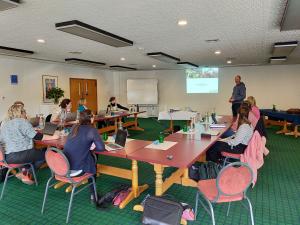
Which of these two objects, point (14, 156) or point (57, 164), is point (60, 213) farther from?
point (14, 156)

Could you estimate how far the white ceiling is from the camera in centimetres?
279

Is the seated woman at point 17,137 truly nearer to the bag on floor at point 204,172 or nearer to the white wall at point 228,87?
the bag on floor at point 204,172

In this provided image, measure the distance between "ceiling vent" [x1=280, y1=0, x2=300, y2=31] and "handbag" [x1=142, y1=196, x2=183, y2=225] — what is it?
7.93 ft

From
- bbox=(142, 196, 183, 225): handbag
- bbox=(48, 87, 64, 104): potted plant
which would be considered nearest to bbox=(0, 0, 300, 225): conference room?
bbox=(142, 196, 183, 225): handbag

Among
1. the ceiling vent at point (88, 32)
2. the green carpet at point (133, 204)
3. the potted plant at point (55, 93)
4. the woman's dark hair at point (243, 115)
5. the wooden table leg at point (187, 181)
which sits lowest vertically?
the green carpet at point (133, 204)

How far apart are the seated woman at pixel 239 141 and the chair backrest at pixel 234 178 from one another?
1.41 meters

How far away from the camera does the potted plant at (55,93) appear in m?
7.93

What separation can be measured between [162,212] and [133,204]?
0.87m

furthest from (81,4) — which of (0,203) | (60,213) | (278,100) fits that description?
(278,100)

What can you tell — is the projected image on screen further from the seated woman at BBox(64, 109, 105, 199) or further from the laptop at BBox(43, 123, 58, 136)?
the seated woman at BBox(64, 109, 105, 199)

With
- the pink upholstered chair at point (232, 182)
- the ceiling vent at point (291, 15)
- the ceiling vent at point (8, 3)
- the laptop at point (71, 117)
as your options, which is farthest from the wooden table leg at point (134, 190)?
the laptop at point (71, 117)

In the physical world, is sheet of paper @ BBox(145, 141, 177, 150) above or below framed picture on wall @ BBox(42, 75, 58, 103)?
below

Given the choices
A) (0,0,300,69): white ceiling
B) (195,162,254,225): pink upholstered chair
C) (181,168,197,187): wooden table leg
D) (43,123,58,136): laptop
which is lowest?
(181,168,197,187): wooden table leg

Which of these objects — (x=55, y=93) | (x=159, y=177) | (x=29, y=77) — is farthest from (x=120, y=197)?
(x=29, y=77)
